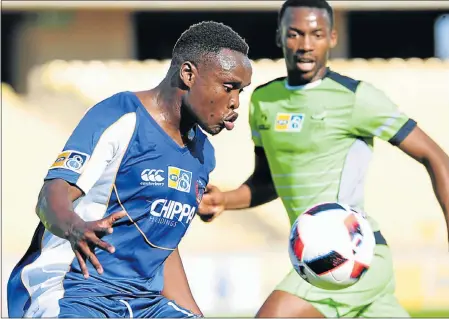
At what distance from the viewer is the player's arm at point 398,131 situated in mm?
6602

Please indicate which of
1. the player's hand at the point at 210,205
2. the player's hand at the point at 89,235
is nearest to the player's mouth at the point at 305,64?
the player's hand at the point at 210,205

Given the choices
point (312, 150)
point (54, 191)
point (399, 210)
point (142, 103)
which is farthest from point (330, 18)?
point (399, 210)

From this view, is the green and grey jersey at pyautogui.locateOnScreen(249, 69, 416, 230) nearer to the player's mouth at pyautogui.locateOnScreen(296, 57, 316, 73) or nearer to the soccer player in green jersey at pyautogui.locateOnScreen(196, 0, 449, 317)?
the soccer player in green jersey at pyautogui.locateOnScreen(196, 0, 449, 317)

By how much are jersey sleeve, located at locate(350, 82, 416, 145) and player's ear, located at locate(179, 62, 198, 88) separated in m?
1.92

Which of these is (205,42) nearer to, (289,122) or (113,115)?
(113,115)

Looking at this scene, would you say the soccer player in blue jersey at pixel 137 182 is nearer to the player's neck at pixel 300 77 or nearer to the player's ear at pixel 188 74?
the player's ear at pixel 188 74

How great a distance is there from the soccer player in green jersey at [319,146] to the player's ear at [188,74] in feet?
4.51

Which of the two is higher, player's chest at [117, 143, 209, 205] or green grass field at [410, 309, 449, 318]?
player's chest at [117, 143, 209, 205]

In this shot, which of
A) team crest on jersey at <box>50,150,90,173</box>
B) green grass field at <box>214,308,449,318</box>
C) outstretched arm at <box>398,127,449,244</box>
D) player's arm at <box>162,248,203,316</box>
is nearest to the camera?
team crest on jersey at <box>50,150,90,173</box>

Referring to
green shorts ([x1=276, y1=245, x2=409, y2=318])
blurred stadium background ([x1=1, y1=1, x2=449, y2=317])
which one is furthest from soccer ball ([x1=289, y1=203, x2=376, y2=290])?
blurred stadium background ([x1=1, y1=1, x2=449, y2=317])

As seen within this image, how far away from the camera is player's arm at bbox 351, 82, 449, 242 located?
6602mm

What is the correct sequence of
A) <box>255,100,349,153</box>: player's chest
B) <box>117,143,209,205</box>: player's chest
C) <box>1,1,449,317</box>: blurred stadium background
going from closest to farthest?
<box>117,143,209,205</box>: player's chest, <box>255,100,349,153</box>: player's chest, <box>1,1,449,317</box>: blurred stadium background

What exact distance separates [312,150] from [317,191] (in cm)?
27

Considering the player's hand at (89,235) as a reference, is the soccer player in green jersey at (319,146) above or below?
below
